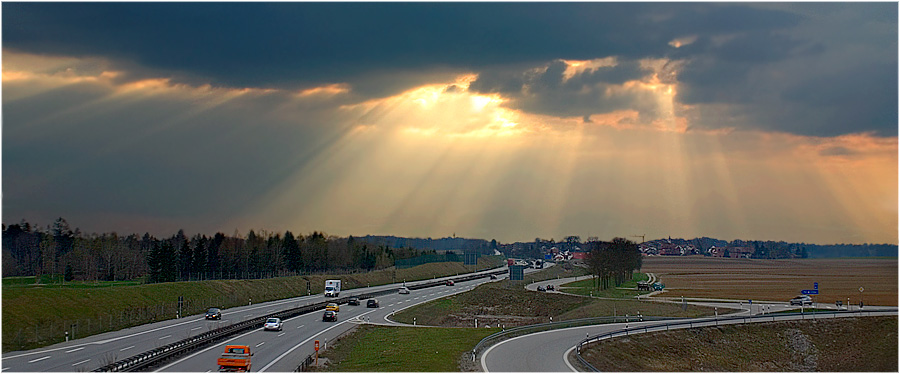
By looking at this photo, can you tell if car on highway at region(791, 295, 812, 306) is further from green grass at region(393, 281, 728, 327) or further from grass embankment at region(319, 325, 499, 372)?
grass embankment at region(319, 325, 499, 372)

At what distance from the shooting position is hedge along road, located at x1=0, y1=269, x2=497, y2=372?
49.5 m

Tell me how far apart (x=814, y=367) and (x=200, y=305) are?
7899 cm

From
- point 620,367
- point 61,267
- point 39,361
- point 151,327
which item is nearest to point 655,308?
point 620,367

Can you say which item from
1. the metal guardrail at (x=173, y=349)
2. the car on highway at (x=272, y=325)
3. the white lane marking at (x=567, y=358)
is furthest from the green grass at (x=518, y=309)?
the white lane marking at (x=567, y=358)

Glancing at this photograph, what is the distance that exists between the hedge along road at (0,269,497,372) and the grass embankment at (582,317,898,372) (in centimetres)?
3973

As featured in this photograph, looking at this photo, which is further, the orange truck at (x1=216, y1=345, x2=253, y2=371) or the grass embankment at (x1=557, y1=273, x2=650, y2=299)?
the grass embankment at (x1=557, y1=273, x2=650, y2=299)

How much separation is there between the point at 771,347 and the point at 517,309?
4628 cm

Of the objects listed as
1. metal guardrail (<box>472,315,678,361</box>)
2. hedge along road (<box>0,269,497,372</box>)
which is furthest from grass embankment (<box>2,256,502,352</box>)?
metal guardrail (<box>472,315,678,361</box>)

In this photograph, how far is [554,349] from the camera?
174 feet

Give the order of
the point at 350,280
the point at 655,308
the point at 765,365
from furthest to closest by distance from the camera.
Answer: the point at 350,280
the point at 655,308
the point at 765,365

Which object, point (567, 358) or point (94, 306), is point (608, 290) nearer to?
point (567, 358)

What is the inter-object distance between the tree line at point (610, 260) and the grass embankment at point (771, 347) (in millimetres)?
46843

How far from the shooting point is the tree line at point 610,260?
122125 millimetres

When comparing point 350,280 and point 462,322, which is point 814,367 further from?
point 350,280
